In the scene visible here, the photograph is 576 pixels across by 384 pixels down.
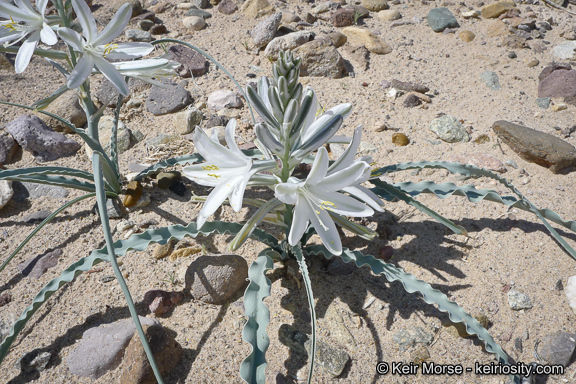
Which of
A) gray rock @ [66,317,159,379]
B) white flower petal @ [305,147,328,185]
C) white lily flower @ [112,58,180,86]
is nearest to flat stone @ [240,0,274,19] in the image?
white lily flower @ [112,58,180,86]

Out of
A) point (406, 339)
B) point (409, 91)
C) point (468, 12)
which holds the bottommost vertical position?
point (406, 339)

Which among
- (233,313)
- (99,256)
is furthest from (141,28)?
(233,313)

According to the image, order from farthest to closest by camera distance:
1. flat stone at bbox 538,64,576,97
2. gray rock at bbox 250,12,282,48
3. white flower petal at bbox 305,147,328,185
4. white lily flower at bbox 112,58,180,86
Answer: gray rock at bbox 250,12,282,48
flat stone at bbox 538,64,576,97
white lily flower at bbox 112,58,180,86
white flower petal at bbox 305,147,328,185

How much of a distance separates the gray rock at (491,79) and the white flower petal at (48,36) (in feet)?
11.3

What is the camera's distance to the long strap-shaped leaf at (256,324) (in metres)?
1.51

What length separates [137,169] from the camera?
290 centimetres

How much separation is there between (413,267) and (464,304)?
0.32m

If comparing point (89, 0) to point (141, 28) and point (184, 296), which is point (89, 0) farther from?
point (184, 296)

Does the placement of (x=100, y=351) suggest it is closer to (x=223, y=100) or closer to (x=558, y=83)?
(x=223, y=100)

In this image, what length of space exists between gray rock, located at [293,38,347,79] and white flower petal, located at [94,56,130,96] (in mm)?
2088

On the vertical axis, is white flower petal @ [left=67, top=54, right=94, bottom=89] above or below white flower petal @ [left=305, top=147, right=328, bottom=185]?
above

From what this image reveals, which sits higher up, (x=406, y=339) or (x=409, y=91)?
(x=409, y=91)

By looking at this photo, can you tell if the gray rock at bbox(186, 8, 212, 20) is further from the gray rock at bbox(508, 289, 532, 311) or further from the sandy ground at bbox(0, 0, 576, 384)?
the gray rock at bbox(508, 289, 532, 311)

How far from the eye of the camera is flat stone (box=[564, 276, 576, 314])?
2.09 meters
